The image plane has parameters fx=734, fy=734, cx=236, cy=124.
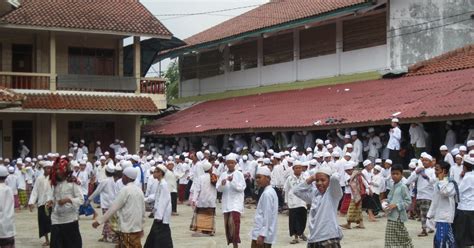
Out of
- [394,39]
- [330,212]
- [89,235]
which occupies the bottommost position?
[89,235]

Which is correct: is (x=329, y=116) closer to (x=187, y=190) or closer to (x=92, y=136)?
(x=187, y=190)

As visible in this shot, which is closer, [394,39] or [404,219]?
[404,219]

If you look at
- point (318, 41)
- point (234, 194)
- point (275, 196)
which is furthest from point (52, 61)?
point (275, 196)

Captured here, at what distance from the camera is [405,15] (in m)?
22.8

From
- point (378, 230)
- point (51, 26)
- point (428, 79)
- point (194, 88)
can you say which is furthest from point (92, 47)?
point (378, 230)

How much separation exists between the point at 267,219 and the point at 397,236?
2.26 m

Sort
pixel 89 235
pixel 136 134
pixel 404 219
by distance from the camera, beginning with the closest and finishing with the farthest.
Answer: pixel 404 219 < pixel 89 235 < pixel 136 134

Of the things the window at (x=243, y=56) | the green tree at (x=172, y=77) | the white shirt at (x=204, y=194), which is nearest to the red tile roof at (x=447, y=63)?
the window at (x=243, y=56)

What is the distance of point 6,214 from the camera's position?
8.82 metres

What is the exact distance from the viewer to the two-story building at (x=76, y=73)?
86.6ft

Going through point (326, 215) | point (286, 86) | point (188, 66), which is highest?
point (188, 66)

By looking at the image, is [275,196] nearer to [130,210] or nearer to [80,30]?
[130,210]

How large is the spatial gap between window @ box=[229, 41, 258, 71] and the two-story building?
2897 millimetres

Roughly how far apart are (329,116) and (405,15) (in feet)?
16.0
